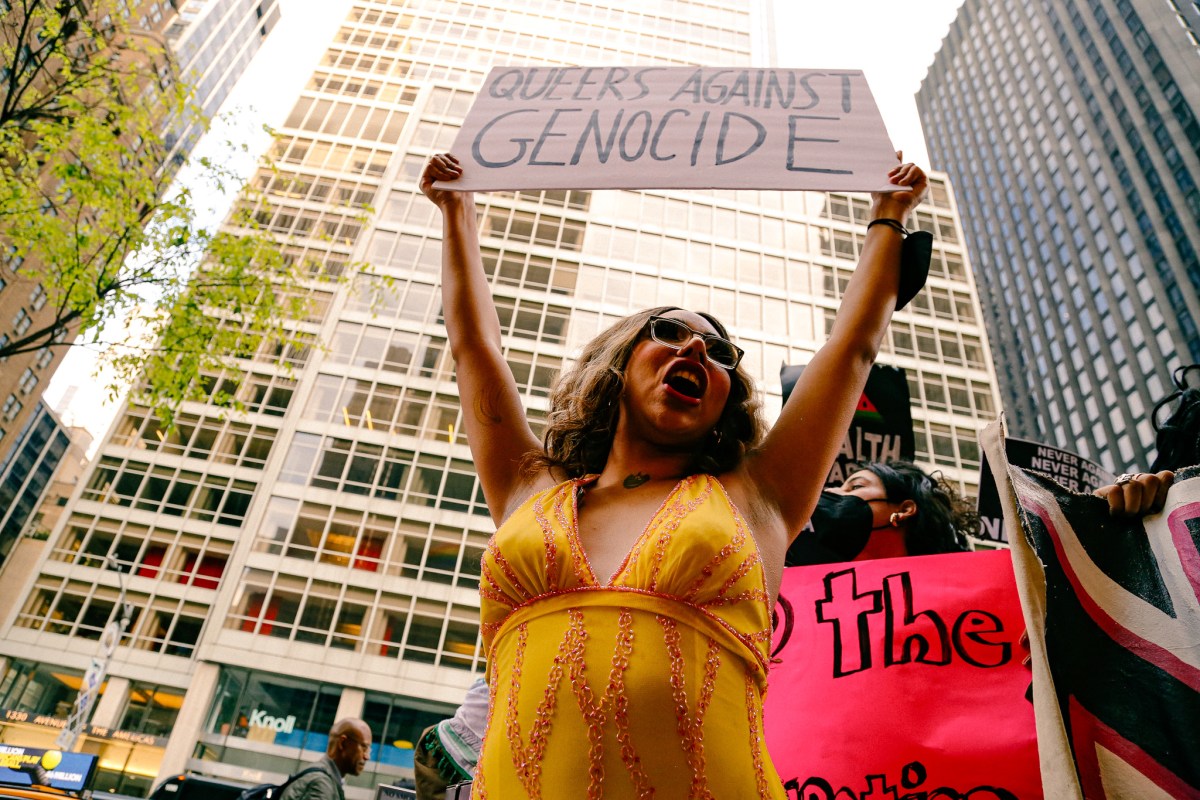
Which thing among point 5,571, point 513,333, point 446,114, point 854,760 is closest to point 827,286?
point 513,333

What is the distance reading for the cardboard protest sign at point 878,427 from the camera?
14.2ft

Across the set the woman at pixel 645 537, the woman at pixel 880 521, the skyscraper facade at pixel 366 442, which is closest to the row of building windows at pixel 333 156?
the skyscraper facade at pixel 366 442

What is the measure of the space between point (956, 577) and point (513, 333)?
30.4m

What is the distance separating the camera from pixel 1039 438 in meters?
76.3

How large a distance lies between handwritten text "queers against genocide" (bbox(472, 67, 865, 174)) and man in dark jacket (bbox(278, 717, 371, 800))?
470 centimetres

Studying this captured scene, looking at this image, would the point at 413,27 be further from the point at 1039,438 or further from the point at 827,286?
the point at 1039,438

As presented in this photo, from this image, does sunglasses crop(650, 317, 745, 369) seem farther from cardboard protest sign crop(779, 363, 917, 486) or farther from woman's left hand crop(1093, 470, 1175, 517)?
cardboard protest sign crop(779, 363, 917, 486)

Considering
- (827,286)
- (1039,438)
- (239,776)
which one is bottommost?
(239,776)

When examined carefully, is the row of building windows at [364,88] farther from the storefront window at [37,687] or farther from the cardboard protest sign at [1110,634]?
the cardboard protest sign at [1110,634]

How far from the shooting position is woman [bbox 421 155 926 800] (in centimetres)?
118

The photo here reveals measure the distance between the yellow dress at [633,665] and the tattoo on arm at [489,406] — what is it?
453 millimetres

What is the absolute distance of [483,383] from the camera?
187cm

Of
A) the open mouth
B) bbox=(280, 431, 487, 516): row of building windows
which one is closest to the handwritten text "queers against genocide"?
the open mouth

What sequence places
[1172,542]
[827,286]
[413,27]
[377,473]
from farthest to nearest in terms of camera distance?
1. [413,27]
2. [827,286]
3. [377,473]
4. [1172,542]
